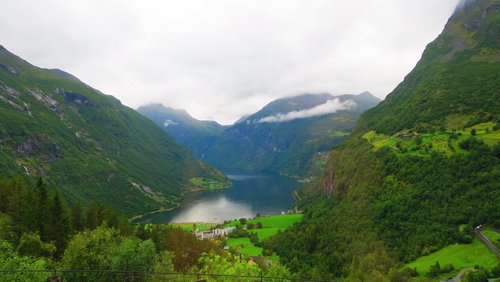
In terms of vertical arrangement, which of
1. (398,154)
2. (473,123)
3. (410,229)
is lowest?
(410,229)

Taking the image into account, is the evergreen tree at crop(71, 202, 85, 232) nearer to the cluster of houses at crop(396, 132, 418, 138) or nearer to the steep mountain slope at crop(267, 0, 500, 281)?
the steep mountain slope at crop(267, 0, 500, 281)

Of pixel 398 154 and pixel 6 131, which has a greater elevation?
pixel 6 131

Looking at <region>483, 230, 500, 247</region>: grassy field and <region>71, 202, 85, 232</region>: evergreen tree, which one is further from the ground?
<region>71, 202, 85, 232</region>: evergreen tree

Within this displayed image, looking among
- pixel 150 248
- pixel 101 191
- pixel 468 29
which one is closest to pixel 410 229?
pixel 150 248

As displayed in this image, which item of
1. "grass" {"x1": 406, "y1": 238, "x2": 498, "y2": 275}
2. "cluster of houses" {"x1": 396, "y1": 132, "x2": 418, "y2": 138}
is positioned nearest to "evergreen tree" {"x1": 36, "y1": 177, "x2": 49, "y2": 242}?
"grass" {"x1": 406, "y1": 238, "x2": 498, "y2": 275}

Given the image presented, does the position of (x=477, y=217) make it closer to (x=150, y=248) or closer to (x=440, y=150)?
(x=440, y=150)
